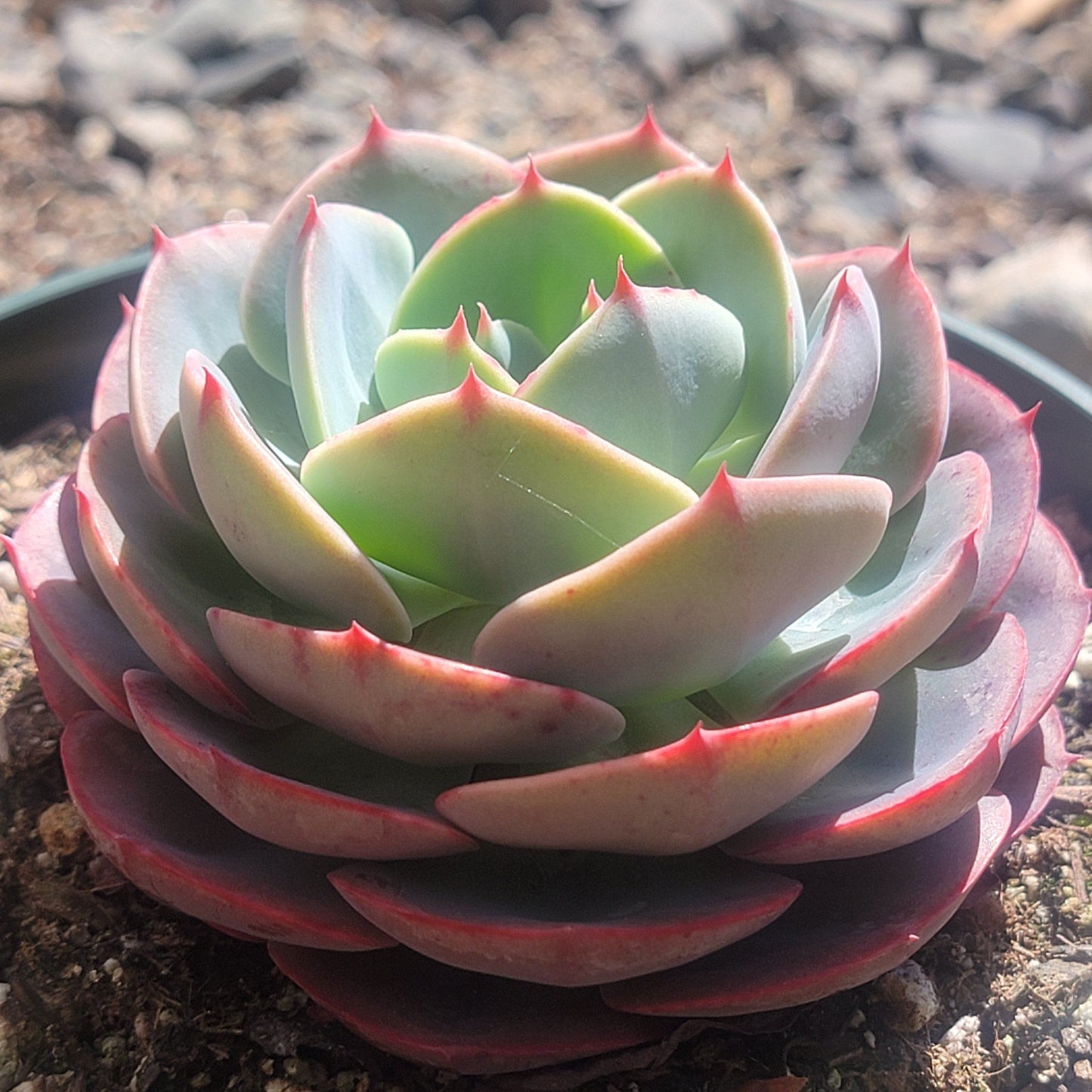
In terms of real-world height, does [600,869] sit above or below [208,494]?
below

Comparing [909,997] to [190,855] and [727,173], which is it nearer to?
[190,855]

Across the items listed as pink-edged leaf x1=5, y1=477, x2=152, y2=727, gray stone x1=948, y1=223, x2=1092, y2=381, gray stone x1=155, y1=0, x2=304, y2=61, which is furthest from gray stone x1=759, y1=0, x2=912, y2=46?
pink-edged leaf x1=5, y1=477, x2=152, y2=727

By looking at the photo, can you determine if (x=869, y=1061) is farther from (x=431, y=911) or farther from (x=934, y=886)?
(x=431, y=911)

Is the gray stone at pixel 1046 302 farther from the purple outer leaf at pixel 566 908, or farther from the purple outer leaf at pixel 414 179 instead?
the purple outer leaf at pixel 566 908

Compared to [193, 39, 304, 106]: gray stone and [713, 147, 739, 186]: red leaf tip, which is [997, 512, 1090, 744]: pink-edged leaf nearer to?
[713, 147, 739, 186]: red leaf tip

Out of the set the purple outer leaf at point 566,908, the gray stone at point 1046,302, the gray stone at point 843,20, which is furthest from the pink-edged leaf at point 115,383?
the gray stone at point 843,20

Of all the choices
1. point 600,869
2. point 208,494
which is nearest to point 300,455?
point 208,494
